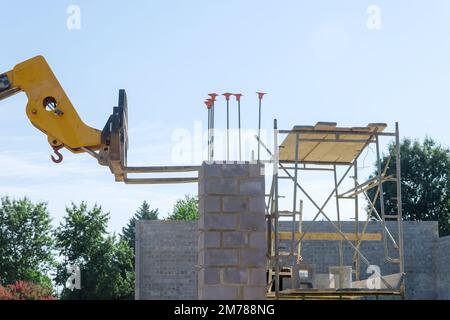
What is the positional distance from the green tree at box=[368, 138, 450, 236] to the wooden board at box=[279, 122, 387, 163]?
25.5 meters

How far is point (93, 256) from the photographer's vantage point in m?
41.3

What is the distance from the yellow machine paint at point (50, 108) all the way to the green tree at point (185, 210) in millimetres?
45225

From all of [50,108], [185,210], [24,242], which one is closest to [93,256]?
[24,242]

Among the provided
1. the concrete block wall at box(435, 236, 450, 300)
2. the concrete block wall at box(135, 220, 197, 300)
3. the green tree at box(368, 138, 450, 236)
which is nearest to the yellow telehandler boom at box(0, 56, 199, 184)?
the concrete block wall at box(135, 220, 197, 300)

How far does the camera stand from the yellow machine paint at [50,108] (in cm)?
996

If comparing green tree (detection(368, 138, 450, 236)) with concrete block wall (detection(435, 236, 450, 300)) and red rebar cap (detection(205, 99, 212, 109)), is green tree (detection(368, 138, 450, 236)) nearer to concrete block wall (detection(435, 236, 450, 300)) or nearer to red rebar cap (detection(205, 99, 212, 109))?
concrete block wall (detection(435, 236, 450, 300))

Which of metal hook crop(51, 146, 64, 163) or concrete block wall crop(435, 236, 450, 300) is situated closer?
metal hook crop(51, 146, 64, 163)

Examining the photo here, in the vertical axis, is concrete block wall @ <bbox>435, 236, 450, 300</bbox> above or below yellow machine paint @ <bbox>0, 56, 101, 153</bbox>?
below

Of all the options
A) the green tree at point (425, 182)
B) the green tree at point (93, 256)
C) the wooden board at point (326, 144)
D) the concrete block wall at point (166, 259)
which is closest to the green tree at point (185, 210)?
the green tree at point (93, 256)

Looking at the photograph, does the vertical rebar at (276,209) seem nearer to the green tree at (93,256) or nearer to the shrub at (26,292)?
the shrub at (26,292)

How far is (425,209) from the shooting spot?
3781cm

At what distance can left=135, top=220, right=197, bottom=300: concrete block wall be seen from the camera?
22.7m

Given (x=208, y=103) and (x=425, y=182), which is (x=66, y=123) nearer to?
(x=208, y=103)
